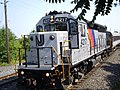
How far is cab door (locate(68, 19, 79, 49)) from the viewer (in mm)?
10972

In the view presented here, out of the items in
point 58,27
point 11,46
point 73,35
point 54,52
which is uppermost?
point 58,27

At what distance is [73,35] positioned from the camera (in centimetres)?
1105

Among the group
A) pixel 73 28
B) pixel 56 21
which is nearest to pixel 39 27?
pixel 56 21

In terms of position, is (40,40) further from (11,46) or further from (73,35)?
(11,46)

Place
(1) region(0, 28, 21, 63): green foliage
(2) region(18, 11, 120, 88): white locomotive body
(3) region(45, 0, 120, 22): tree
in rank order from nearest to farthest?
1. (3) region(45, 0, 120, 22): tree
2. (2) region(18, 11, 120, 88): white locomotive body
3. (1) region(0, 28, 21, 63): green foliage

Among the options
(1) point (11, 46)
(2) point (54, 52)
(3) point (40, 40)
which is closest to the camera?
(2) point (54, 52)

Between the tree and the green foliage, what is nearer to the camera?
the tree

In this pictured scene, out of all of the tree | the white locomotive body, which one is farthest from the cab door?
the tree

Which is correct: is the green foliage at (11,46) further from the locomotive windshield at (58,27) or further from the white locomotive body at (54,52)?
the locomotive windshield at (58,27)

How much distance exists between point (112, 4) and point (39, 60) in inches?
244

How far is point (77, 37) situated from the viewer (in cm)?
1095

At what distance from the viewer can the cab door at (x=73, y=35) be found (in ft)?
36.0

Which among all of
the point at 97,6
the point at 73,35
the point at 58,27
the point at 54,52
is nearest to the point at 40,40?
the point at 54,52

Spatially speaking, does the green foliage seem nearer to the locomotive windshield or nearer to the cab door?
the locomotive windshield
